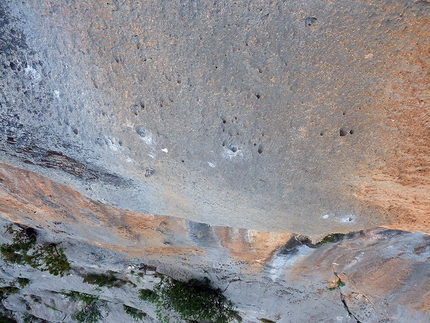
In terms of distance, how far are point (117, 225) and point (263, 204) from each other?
1334 mm

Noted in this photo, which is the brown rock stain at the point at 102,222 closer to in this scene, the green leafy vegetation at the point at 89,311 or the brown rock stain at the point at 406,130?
the brown rock stain at the point at 406,130

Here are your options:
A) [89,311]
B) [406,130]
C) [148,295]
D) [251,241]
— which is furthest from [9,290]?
[406,130]

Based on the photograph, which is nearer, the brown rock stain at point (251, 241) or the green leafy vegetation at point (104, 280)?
the brown rock stain at point (251, 241)

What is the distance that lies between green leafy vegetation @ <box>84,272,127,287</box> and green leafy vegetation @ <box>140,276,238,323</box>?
0.47 metres

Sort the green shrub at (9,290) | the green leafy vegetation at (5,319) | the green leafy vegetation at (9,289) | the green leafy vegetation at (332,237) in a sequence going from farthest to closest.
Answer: the green leafy vegetation at (5,319)
the green shrub at (9,290)
the green leafy vegetation at (9,289)
the green leafy vegetation at (332,237)

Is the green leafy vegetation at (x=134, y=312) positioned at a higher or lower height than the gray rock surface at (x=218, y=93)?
higher

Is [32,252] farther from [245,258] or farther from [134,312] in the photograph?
[245,258]

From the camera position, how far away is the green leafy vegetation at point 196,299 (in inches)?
153

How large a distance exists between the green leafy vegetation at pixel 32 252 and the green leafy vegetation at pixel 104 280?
0.32 m

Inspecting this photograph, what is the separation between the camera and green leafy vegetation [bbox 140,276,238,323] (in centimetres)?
389

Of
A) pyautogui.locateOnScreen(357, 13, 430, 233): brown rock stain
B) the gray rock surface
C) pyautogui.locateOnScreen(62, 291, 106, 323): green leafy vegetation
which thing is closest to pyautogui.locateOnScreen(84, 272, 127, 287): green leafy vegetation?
pyautogui.locateOnScreen(62, 291, 106, 323): green leafy vegetation

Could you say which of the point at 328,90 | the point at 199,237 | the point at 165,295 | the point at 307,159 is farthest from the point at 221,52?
the point at 165,295

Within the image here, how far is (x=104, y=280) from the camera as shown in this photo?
13.6 ft

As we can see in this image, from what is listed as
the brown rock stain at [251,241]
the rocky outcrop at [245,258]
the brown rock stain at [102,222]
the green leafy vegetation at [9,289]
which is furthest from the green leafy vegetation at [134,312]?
the brown rock stain at [251,241]
